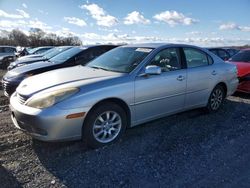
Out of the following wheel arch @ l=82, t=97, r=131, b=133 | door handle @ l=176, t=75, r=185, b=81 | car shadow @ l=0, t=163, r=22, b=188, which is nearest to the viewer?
car shadow @ l=0, t=163, r=22, b=188

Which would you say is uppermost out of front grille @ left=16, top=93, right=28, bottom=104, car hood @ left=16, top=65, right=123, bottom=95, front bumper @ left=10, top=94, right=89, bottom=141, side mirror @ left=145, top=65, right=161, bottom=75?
side mirror @ left=145, top=65, right=161, bottom=75

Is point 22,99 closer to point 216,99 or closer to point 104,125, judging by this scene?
point 104,125

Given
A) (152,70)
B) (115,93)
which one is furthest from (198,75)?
(115,93)

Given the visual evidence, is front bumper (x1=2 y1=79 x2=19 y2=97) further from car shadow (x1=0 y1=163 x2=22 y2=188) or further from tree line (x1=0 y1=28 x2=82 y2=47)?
tree line (x1=0 y1=28 x2=82 y2=47)

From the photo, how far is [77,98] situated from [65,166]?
35.8 inches

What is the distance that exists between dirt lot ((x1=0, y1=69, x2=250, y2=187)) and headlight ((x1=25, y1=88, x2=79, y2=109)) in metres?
0.72

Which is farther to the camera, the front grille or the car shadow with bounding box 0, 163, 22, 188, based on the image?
the front grille

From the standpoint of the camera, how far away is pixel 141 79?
4.80 m

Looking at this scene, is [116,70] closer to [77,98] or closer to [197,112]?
[77,98]

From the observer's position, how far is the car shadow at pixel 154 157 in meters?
3.55

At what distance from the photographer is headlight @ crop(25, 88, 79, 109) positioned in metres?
4.01

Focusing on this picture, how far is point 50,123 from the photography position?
391 cm

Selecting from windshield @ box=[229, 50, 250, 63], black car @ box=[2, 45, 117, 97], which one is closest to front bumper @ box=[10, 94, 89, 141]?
black car @ box=[2, 45, 117, 97]

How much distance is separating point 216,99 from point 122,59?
249 cm
